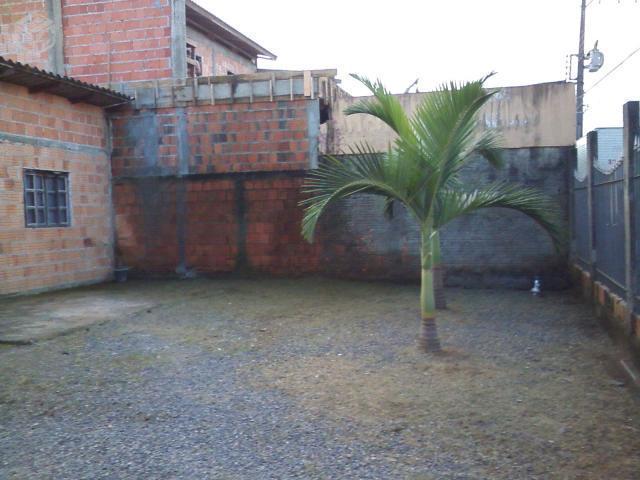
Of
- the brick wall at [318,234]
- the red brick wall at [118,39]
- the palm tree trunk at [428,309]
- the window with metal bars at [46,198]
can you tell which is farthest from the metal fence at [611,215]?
the window with metal bars at [46,198]

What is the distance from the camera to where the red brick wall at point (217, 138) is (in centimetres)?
1016

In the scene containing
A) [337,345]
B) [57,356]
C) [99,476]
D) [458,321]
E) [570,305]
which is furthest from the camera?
[570,305]

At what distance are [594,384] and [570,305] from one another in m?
3.82

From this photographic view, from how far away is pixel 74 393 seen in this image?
14.8ft

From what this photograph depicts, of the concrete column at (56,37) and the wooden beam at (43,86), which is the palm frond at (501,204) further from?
the concrete column at (56,37)

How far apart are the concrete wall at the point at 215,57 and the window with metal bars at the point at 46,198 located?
20.6 ft

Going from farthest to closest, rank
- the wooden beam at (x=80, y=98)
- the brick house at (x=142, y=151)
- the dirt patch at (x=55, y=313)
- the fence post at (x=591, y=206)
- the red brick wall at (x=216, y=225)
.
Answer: the red brick wall at (x=216, y=225), the wooden beam at (x=80, y=98), the brick house at (x=142, y=151), the fence post at (x=591, y=206), the dirt patch at (x=55, y=313)

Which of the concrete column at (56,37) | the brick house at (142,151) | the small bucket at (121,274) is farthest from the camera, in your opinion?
the concrete column at (56,37)

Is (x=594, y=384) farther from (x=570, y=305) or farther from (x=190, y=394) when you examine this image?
(x=570, y=305)

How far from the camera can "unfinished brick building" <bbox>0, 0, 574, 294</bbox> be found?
9555mm

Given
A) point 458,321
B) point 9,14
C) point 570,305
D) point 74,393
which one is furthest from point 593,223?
point 9,14

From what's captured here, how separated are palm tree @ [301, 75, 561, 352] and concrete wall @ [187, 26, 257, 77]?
34.6 ft

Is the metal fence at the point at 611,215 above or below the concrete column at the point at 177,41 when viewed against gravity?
below

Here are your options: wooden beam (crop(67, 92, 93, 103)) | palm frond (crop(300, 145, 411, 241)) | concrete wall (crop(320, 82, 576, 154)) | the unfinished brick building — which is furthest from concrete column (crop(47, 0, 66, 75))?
palm frond (crop(300, 145, 411, 241))
